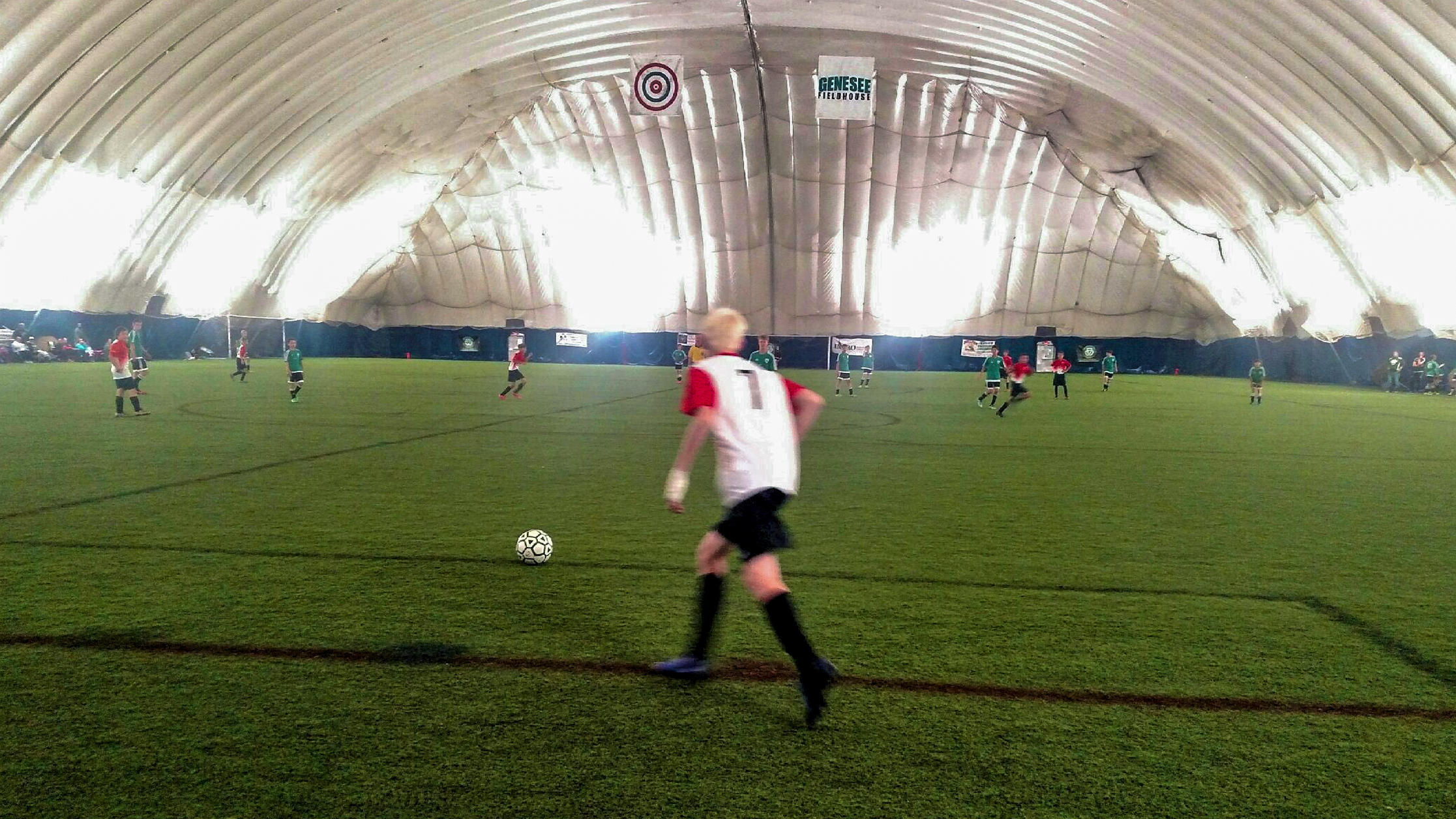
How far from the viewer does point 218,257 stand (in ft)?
149

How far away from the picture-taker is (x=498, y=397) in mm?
27000

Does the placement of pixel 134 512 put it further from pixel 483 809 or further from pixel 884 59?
pixel 884 59

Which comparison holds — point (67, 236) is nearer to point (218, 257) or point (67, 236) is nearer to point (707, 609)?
point (218, 257)

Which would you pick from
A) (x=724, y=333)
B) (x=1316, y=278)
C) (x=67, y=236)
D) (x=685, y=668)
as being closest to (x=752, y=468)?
(x=724, y=333)

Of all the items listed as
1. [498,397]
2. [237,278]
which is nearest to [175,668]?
[498,397]

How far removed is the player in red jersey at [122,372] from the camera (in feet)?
61.6

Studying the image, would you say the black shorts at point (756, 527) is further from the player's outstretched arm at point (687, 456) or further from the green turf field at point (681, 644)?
the green turf field at point (681, 644)

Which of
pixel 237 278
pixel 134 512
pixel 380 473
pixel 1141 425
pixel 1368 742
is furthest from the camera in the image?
pixel 237 278

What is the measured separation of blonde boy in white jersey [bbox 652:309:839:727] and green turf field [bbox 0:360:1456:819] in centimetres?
34

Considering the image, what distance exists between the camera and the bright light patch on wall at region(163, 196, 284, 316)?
4238 centimetres

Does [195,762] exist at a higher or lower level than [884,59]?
lower

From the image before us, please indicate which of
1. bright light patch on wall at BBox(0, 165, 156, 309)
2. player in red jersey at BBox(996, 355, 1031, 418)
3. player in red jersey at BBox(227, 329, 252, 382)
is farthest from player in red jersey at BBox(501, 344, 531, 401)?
bright light patch on wall at BBox(0, 165, 156, 309)

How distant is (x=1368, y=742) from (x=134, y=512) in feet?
30.7

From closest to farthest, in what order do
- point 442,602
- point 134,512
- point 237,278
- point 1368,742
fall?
point 1368,742 → point 442,602 → point 134,512 → point 237,278
